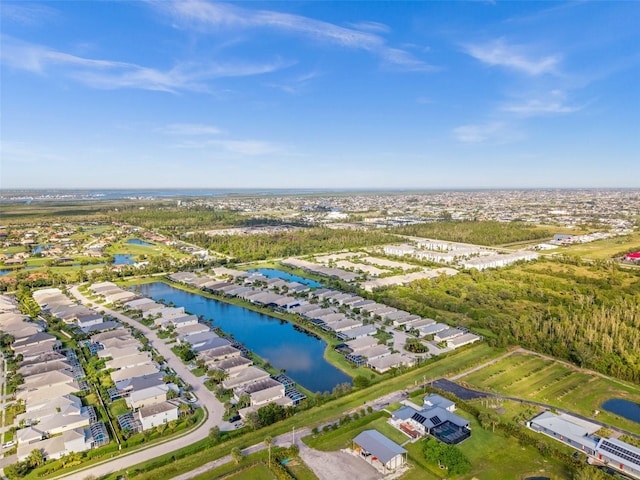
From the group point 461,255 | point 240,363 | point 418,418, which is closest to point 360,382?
point 418,418

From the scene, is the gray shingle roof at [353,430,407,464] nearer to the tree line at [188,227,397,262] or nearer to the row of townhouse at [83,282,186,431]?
the row of townhouse at [83,282,186,431]

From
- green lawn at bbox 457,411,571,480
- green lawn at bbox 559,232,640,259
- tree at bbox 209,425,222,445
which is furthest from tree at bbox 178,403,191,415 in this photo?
green lawn at bbox 559,232,640,259

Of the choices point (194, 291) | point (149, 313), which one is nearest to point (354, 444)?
point (149, 313)

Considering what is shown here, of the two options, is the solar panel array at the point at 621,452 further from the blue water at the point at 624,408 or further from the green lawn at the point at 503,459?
the blue water at the point at 624,408

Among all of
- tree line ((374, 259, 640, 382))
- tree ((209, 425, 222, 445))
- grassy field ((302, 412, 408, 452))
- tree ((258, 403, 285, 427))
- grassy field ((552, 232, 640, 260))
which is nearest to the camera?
tree ((209, 425, 222, 445))

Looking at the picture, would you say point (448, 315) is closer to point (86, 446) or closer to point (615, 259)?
point (86, 446)
